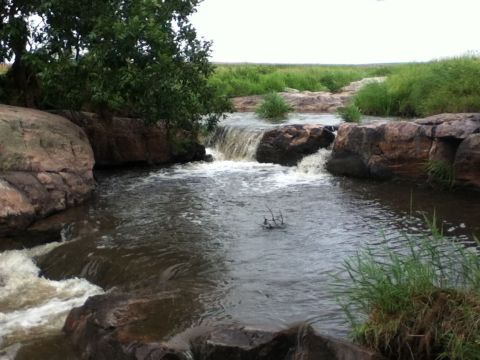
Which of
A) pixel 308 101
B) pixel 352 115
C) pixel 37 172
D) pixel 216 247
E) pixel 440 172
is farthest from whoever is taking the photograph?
pixel 308 101

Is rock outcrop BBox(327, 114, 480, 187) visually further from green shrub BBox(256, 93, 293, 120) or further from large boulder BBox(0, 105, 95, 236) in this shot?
green shrub BBox(256, 93, 293, 120)

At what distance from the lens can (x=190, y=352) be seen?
4273 millimetres

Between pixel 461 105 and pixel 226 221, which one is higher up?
pixel 461 105

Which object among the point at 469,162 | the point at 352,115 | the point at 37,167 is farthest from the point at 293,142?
the point at 37,167

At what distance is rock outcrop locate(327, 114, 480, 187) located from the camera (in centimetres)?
937

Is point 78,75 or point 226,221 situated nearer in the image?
point 226,221

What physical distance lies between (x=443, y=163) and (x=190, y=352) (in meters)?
6.93

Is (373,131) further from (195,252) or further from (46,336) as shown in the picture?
(46,336)

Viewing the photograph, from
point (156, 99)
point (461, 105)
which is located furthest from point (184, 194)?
point (461, 105)

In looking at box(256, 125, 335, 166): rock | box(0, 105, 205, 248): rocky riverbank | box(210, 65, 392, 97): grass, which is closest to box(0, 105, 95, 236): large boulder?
box(0, 105, 205, 248): rocky riverbank

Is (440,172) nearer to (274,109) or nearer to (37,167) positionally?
(37,167)

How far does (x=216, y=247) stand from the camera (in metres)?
6.93

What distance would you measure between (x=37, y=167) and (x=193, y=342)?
16.6 ft

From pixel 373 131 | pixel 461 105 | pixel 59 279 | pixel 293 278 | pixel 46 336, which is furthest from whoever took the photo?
pixel 461 105
